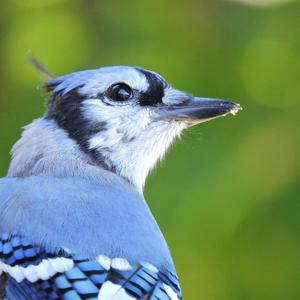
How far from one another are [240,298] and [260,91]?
2.20 feet

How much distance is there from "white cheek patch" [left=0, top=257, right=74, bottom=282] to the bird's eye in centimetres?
63

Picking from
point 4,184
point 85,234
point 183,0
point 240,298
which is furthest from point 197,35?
point 85,234

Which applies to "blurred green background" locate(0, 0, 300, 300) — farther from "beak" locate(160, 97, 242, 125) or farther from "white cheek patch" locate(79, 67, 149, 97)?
"white cheek patch" locate(79, 67, 149, 97)

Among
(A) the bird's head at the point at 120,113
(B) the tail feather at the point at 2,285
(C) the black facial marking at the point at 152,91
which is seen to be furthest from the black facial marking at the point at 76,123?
(B) the tail feather at the point at 2,285

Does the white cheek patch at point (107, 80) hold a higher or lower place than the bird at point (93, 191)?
higher

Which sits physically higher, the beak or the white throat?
the beak

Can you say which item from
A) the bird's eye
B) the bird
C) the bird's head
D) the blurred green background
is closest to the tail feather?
the bird

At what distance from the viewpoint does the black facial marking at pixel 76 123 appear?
2.64 metres

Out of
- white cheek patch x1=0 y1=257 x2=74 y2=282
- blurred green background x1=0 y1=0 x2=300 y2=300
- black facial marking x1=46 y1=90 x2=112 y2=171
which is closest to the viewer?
white cheek patch x1=0 y1=257 x2=74 y2=282

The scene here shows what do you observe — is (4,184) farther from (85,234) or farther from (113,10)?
(113,10)

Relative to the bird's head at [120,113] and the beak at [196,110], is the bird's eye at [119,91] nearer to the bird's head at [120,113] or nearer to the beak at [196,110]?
the bird's head at [120,113]

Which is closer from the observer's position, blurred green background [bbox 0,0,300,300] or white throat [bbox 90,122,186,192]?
white throat [bbox 90,122,186,192]

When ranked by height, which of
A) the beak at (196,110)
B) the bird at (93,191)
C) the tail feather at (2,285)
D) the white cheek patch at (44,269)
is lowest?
the tail feather at (2,285)

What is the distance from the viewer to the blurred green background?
10.8 feet
